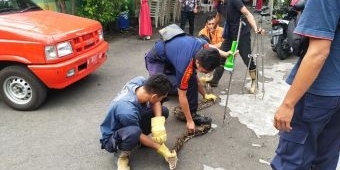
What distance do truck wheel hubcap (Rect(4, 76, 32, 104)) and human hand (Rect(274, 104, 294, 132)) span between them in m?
3.40

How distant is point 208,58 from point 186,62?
273 millimetres

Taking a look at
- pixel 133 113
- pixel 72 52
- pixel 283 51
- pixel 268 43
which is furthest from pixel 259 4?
pixel 133 113

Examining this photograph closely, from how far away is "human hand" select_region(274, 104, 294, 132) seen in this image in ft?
6.36

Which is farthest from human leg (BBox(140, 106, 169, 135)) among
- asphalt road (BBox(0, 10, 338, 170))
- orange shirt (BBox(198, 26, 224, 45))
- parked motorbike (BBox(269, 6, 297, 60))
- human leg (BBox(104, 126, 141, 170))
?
parked motorbike (BBox(269, 6, 297, 60))

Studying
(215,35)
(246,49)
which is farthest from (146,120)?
(215,35)

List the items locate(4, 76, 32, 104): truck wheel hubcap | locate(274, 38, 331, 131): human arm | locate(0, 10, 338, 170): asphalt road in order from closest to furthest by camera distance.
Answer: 1. locate(274, 38, 331, 131): human arm
2. locate(0, 10, 338, 170): asphalt road
3. locate(4, 76, 32, 104): truck wheel hubcap

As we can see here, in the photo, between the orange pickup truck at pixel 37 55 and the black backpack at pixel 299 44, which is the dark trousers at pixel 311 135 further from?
the orange pickup truck at pixel 37 55

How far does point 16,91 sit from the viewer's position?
176 inches

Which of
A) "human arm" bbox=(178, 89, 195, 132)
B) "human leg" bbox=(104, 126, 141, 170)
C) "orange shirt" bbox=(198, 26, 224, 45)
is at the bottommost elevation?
"human leg" bbox=(104, 126, 141, 170)

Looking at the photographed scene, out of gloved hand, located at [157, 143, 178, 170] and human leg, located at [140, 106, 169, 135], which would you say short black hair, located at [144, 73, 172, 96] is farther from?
gloved hand, located at [157, 143, 178, 170]

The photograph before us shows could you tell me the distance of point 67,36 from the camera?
4.36 meters

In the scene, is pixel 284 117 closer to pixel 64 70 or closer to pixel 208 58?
pixel 208 58

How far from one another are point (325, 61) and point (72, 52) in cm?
332

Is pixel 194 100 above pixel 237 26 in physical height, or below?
below
